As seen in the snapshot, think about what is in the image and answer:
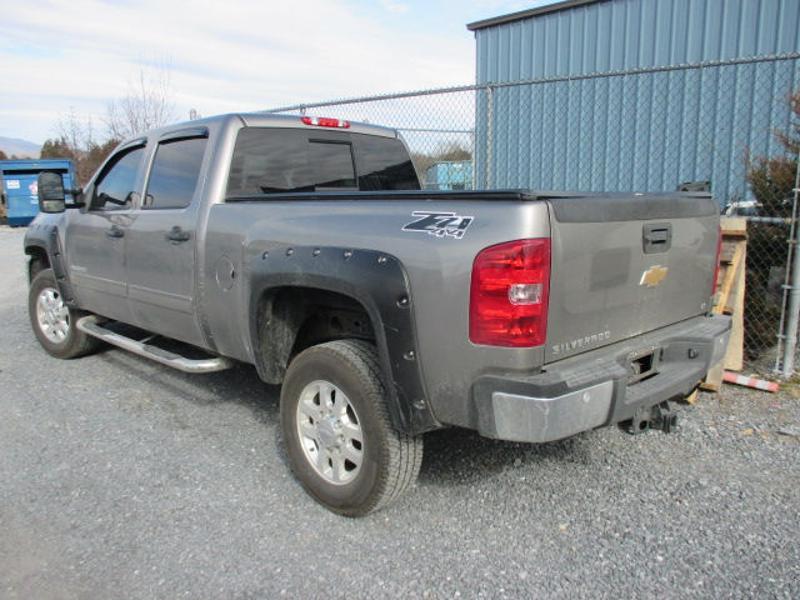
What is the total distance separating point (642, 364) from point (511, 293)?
97 centimetres

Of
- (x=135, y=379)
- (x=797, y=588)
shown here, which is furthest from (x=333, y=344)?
(x=135, y=379)

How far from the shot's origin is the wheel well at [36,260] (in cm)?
607

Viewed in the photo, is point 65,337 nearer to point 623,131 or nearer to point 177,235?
point 177,235

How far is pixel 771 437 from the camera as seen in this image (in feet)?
13.5

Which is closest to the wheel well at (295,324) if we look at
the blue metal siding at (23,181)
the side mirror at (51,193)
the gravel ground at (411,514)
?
the gravel ground at (411,514)

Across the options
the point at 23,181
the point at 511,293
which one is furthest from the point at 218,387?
the point at 23,181

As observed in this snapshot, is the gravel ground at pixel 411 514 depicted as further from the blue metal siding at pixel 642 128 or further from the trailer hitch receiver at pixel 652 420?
the blue metal siding at pixel 642 128

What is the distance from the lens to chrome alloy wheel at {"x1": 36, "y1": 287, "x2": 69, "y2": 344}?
5871 mm

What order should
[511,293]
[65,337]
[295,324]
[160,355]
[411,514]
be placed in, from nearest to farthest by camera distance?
[511,293] < [411,514] < [295,324] < [160,355] < [65,337]

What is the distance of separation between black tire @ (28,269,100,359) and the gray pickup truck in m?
1.36

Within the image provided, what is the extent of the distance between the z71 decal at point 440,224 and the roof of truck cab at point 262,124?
5.84ft

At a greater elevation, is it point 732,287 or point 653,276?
point 653,276

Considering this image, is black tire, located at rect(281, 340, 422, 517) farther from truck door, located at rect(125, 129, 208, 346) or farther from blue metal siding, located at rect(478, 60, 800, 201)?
blue metal siding, located at rect(478, 60, 800, 201)

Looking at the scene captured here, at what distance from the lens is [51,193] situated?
5094 mm
